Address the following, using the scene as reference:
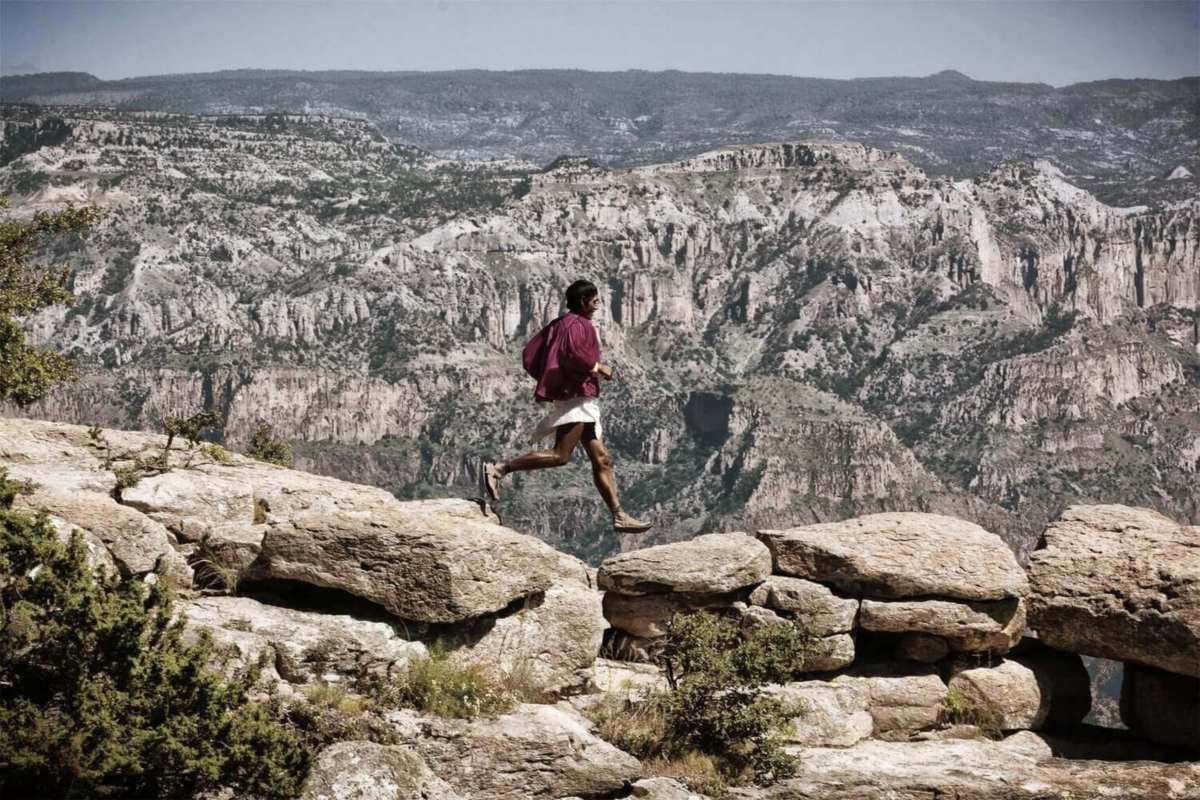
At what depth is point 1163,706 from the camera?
65.9 feet

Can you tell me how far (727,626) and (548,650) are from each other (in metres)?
2.16

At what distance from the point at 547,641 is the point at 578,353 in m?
3.69

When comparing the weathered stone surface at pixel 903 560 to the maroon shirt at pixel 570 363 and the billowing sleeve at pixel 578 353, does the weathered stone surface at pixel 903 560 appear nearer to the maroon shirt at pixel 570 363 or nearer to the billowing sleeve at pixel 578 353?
the maroon shirt at pixel 570 363

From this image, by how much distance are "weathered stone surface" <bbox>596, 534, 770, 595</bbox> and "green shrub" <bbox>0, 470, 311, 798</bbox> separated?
6.66 meters

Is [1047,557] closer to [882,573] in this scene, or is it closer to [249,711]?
[882,573]

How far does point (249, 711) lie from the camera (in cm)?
1362

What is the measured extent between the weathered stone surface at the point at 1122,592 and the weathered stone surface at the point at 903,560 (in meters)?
0.55

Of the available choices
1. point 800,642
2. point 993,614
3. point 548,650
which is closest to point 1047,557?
point 993,614

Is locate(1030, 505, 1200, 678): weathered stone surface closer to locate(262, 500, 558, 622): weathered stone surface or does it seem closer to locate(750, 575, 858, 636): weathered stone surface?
locate(750, 575, 858, 636): weathered stone surface

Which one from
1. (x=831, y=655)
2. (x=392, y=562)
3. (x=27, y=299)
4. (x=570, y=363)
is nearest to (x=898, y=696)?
(x=831, y=655)

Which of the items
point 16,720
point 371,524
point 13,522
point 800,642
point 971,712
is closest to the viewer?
point 16,720

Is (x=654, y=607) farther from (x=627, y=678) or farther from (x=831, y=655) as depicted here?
(x=831, y=655)

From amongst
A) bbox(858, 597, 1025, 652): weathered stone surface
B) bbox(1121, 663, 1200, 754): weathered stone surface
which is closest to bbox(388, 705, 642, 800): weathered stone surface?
bbox(858, 597, 1025, 652): weathered stone surface

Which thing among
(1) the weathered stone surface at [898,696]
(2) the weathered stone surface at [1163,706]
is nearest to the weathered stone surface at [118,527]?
(1) the weathered stone surface at [898,696]
